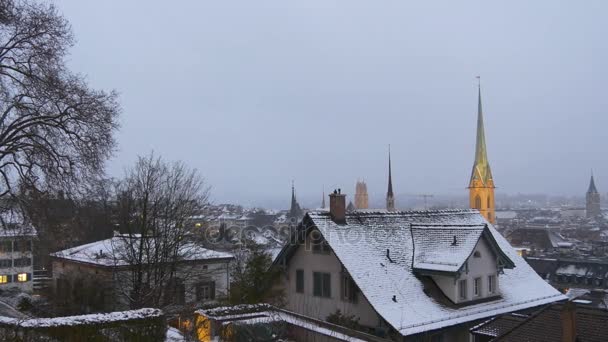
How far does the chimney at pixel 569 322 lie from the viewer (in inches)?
632

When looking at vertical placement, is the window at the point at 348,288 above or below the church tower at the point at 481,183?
below

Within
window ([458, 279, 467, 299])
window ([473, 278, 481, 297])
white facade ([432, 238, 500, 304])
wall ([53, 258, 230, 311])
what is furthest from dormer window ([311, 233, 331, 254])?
window ([473, 278, 481, 297])

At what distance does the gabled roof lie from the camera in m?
24.2

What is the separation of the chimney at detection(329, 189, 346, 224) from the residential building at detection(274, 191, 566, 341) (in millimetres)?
44

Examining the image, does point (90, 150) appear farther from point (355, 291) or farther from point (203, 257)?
point (203, 257)

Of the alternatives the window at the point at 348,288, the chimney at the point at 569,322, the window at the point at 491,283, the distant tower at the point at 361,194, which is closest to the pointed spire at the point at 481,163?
the distant tower at the point at 361,194

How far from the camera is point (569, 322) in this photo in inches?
634

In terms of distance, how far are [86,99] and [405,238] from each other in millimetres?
16115

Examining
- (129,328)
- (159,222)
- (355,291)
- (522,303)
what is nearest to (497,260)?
(522,303)

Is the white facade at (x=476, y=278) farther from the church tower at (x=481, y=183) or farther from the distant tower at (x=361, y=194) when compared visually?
the distant tower at (x=361, y=194)

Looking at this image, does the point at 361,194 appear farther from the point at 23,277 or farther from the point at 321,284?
the point at 321,284

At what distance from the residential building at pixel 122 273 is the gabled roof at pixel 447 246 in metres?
10.8

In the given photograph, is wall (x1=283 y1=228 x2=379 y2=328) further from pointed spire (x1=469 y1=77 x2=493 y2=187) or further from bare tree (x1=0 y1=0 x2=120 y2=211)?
pointed spire (x1=469 y1=77 x2=493 y2=187)

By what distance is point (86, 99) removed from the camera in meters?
16.2
